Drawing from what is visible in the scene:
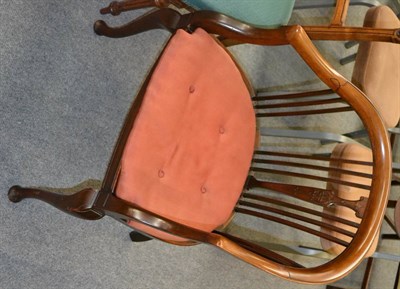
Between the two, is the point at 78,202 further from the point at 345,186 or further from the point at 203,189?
the point at 345,186

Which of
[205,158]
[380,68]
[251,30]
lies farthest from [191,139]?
[380,68]

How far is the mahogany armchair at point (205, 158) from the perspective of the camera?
885 mm

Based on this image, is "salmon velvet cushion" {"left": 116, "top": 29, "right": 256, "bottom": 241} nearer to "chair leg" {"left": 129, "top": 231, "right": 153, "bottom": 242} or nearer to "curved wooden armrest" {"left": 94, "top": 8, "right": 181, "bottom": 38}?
"curved wooden armrest" {"left": 94, "top": 8, "right": 181, "bottom": 38}

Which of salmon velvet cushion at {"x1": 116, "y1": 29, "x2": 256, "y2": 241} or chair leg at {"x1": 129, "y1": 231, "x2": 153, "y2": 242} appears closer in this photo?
salmon velvet cushion at {"x1": 116, "y1": 29, "x2": 256, "y2": 241}

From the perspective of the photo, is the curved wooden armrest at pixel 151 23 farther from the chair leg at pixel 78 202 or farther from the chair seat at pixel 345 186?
the chair seat at pixel 345 186

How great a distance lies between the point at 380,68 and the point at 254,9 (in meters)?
0.58

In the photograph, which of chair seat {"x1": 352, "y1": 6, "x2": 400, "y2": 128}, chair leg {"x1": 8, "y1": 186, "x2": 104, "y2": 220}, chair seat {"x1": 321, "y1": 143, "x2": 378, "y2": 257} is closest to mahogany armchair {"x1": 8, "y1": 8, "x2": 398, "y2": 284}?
chair leg {"x1": 8, "y1": 186, "x2": 104, "y2": 220}

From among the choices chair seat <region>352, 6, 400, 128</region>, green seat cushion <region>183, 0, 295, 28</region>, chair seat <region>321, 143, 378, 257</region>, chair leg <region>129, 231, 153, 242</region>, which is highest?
green seat cushion <region>183, 0, 295, 28</region>

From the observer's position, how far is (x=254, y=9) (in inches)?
43.3

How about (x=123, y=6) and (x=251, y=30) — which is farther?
(x=123, y=6)

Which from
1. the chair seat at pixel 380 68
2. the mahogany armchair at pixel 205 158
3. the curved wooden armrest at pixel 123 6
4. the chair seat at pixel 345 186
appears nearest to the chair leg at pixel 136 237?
the mahogany armchair at pixel 205 158

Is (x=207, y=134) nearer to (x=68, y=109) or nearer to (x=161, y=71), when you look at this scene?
(x=161, y=71)

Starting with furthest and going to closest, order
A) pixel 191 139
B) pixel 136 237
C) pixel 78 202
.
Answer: pixel 136 237 < pixel 191 139 < pixel 78 202

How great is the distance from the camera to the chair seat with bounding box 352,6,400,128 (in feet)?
4.68
